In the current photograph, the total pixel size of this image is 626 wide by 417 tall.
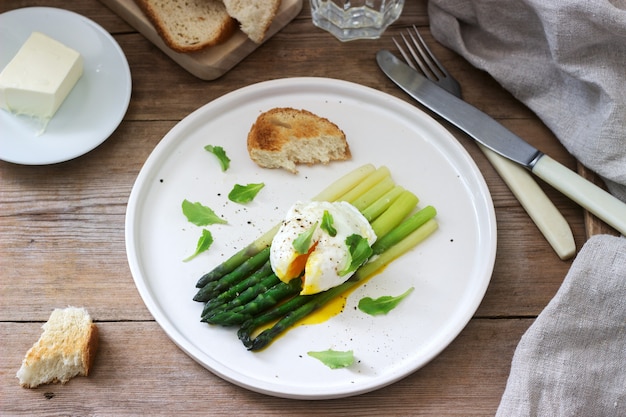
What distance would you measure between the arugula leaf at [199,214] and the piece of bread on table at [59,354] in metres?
0.60

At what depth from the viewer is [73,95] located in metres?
3.48

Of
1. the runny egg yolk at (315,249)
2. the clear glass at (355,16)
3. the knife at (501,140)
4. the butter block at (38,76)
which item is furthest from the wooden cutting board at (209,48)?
the runny egg yolk at (315,249)

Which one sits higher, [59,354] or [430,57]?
[430,57]

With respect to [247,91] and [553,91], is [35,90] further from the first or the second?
[553,91]

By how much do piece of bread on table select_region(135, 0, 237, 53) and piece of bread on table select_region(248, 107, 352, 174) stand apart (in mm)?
466

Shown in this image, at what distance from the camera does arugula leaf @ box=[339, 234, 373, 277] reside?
114 inches

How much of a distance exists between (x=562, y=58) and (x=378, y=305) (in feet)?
4.54

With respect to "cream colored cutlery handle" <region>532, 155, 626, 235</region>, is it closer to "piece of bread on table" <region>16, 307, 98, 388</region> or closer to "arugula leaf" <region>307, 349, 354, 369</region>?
"arugula leaf" <region>307, 349, 354, 369</region>

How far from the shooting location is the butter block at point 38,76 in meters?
3.27

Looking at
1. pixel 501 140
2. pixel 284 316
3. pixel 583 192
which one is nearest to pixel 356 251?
pixel 284 316

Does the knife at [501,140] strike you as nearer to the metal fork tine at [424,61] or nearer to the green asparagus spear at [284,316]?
the metal fork tine at [424,61]

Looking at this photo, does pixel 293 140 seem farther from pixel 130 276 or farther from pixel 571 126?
pixel 571 126

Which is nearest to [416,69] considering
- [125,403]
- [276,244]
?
[276,244]

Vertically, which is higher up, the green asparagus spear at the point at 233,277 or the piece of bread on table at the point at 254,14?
the piece of bread on table at the point at 254,14
